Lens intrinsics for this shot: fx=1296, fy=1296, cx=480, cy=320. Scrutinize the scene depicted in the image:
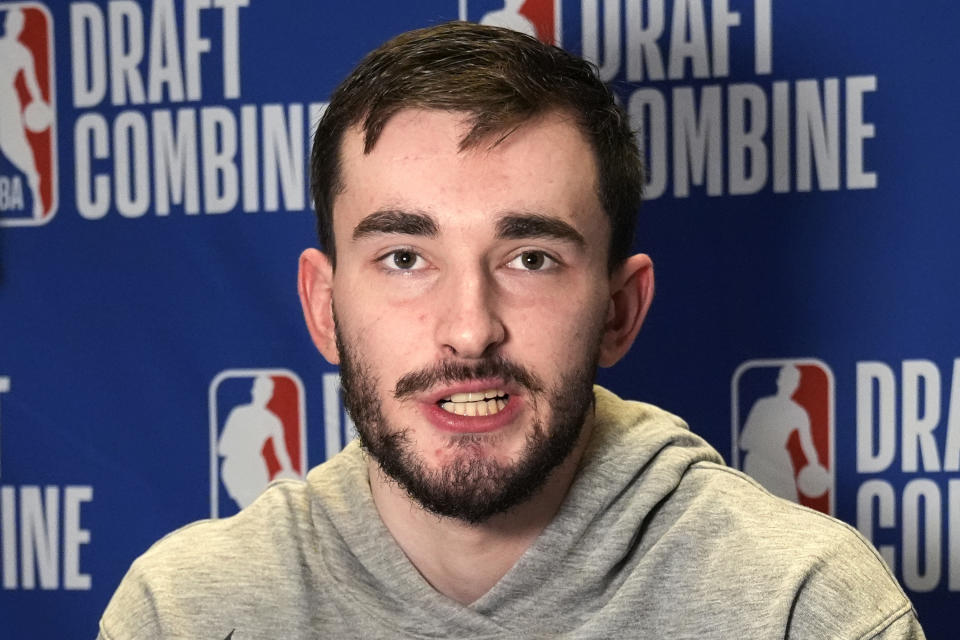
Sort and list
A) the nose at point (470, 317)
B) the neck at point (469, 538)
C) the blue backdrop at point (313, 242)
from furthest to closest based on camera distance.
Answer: the blue backdrop at point (313, 242) → the neck at point (469, 538) → the nose at point (470, 317)

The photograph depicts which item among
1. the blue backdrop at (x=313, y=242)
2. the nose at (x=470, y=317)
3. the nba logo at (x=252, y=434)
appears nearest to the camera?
the nose at (x=470, y=317)

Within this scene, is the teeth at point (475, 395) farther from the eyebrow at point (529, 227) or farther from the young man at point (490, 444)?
the eyebrow at point (529, 227)

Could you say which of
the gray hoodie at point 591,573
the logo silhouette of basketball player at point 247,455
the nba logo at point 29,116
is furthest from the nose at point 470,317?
the nba logo at point 29,116

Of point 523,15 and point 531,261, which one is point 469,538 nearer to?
point 531,261

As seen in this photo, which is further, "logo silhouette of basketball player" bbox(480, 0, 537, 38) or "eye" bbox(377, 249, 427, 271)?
"logo silhouette of basketball player" bbox(480, 0, 537, 38)

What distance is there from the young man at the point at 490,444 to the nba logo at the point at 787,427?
0.39 metres

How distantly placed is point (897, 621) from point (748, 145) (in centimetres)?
74

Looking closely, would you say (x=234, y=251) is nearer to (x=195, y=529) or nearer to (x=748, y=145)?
(x=195, y=529)

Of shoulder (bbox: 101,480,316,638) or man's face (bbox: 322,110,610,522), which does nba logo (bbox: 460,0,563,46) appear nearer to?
man's face (bbox: 322,110,610,522)

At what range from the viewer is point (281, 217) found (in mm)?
1871

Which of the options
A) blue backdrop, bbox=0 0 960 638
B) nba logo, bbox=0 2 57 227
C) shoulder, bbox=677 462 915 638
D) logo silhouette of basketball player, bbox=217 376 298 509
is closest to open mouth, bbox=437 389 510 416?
shoulder, bbox=677 462 915 638

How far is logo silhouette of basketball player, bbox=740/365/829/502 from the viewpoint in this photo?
68.9 inches

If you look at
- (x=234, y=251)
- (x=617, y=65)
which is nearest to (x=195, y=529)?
(x=234, y=251)

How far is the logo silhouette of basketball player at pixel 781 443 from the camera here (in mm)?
1751
